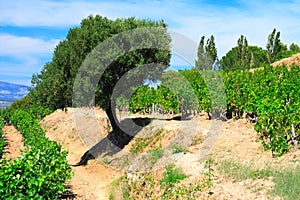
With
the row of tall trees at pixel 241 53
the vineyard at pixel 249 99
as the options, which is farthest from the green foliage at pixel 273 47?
the vineyard at pixel 249 99

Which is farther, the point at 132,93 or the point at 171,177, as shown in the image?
the point at 132,93

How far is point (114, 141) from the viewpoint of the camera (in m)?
24.5

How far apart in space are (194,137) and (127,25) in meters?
8.25

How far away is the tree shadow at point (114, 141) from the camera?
22769 millimetres

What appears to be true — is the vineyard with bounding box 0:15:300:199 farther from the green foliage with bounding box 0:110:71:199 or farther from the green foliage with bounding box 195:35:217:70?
the green foliage with bounding box 195:35:217:70

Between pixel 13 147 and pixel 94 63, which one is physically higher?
pixel 94 63

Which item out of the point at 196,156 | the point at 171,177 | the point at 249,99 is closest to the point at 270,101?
the point at 196,156

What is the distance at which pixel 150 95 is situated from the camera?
38.5 metres

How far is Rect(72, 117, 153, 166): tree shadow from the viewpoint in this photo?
2277 centimetres

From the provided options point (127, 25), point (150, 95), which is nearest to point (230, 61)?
point (150, 95)

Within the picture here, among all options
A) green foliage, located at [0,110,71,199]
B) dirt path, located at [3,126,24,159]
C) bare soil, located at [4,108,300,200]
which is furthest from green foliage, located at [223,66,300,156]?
dirt path, located at [3,126,24,159]

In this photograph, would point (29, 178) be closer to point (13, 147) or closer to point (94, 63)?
point (94, 63)

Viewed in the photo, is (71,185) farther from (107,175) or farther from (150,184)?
(150,184)

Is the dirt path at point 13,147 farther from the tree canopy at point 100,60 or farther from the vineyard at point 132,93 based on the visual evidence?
the tree canopy at point 100,60
